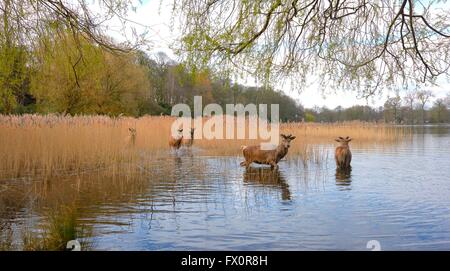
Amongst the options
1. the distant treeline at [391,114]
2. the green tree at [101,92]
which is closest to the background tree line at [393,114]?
the distant treeline at [391,114]

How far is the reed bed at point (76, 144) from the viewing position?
33.5 ft

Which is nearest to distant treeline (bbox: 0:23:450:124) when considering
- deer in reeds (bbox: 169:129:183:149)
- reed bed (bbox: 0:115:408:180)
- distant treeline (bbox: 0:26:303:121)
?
distant treeline (bbox: 0:26:303:121)

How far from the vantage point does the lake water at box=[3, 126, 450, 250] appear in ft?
16.5

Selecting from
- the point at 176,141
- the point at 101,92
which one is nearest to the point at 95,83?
the point at 176,141

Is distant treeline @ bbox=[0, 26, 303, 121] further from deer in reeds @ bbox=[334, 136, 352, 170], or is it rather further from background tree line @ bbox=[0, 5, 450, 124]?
deer in reeds @ bbox=[334, 136, 352, 170]

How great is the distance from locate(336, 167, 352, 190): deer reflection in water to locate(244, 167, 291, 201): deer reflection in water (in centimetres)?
107

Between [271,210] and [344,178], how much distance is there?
370 cm

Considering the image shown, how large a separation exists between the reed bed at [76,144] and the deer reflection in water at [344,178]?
6.75 feet

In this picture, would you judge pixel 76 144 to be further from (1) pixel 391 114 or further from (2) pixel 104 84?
(1) pixel 391 114

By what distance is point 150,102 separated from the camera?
3559cm

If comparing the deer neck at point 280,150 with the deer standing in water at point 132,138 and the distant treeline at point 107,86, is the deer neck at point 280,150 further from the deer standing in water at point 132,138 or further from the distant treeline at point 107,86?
the deer standing in water at point 132,138

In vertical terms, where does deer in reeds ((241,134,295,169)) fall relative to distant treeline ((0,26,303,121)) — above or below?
below

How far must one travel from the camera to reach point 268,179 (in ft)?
31.3
